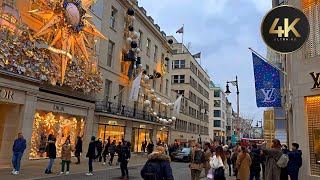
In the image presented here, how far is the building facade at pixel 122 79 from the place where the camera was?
26.7m

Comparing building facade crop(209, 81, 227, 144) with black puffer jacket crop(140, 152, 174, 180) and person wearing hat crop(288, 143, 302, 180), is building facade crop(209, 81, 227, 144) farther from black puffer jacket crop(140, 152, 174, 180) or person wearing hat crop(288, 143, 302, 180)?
black puffer jacket crop(140, 152, 174, 180)

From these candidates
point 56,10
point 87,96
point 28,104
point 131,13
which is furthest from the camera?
point 131,13

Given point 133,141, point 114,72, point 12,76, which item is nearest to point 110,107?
point 114,72

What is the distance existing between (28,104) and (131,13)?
16.3 metres

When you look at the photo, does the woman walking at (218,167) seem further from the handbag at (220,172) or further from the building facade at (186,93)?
the building facade at (186,93)

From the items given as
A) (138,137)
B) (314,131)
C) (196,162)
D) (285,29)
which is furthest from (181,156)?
(285,29)

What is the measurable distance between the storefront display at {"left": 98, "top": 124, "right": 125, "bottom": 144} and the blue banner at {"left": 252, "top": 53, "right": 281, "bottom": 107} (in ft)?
48.0

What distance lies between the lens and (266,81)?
1567 centimetres

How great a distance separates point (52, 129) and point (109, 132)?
25.0 ft

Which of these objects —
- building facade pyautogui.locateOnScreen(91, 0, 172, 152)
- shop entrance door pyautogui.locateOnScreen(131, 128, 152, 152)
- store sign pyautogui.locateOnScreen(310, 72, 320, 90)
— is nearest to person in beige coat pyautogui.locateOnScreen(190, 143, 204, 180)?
store sign pyautogui.locateOnScreen(310, 72, 320, 90)

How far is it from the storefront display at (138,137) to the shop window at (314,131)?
902 inches

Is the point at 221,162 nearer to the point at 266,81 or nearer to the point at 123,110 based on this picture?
the point at 266,81

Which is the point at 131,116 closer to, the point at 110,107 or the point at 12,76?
the point at 110,107

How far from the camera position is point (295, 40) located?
10.3 meters
